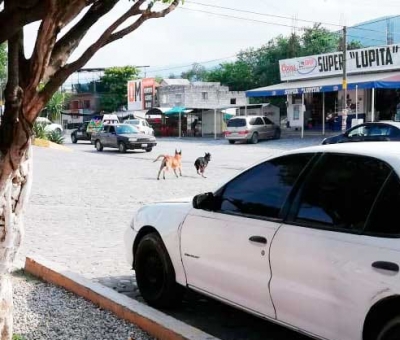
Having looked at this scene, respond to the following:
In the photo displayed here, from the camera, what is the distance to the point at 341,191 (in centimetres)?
398


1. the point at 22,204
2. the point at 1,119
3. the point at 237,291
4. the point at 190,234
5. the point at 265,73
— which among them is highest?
the point at 265,73

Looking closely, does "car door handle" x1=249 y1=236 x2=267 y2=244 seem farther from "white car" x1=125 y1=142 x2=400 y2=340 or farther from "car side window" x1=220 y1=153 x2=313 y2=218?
"car side window" x1=220 y1=153 x2=313 y2=218

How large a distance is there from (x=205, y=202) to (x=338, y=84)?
105 feet

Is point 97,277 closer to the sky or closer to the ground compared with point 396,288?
closer to the ground

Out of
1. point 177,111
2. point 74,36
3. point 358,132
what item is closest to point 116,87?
point 177,111

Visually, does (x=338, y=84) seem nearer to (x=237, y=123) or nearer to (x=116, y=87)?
(x=237, y=123)

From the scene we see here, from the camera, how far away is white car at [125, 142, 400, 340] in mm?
3494

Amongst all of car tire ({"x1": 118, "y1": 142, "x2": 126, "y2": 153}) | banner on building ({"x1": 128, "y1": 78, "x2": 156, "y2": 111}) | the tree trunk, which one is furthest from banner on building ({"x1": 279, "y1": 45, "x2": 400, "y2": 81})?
the tree trunk

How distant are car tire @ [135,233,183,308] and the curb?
280 mm

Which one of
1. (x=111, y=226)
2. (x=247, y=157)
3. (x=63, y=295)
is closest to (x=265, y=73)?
(x=247, y=157)

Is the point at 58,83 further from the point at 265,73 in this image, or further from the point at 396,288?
the point at 265,73

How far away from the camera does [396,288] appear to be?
3.30 meters

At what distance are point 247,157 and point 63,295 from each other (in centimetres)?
2220

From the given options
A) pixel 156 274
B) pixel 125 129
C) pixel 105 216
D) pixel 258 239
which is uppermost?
pixel 125 129
